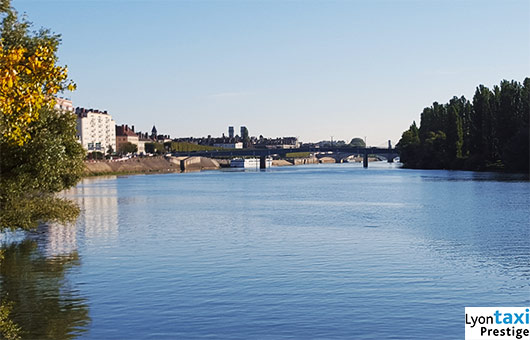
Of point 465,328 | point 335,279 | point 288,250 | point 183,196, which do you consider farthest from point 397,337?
point 183,196

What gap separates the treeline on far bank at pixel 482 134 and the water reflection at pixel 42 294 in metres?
75.5

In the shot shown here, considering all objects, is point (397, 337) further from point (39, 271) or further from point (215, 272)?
point (39, 271)

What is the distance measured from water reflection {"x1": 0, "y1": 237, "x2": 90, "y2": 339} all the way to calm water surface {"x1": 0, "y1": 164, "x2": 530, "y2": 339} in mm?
50

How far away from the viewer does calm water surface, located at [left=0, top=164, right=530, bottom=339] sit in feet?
59.7

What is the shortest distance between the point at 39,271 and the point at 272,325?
11573mm

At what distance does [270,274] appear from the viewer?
81.5 feet

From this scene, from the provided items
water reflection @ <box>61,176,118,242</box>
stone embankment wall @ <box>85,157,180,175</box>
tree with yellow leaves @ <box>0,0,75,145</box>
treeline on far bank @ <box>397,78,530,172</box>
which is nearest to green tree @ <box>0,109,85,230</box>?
water reflection @ <box>61,176,118,242</box>

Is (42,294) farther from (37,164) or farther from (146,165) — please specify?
(146,165)

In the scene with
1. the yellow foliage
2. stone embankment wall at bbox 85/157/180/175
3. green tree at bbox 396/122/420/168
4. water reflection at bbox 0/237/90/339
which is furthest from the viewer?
stone embankment wall at bbox 85/157/180/175

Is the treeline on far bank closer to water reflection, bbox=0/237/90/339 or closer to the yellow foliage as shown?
water reflection, bbox=0/237/90/339

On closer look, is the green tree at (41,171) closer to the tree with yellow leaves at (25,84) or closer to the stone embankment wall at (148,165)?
the tree with yellow leaves at (25,84)

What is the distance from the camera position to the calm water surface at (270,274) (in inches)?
716

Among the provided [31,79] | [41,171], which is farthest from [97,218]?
[31,79]

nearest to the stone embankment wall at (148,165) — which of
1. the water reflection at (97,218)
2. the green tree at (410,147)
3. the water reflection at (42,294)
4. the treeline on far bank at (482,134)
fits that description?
the green tree at (410,147)
